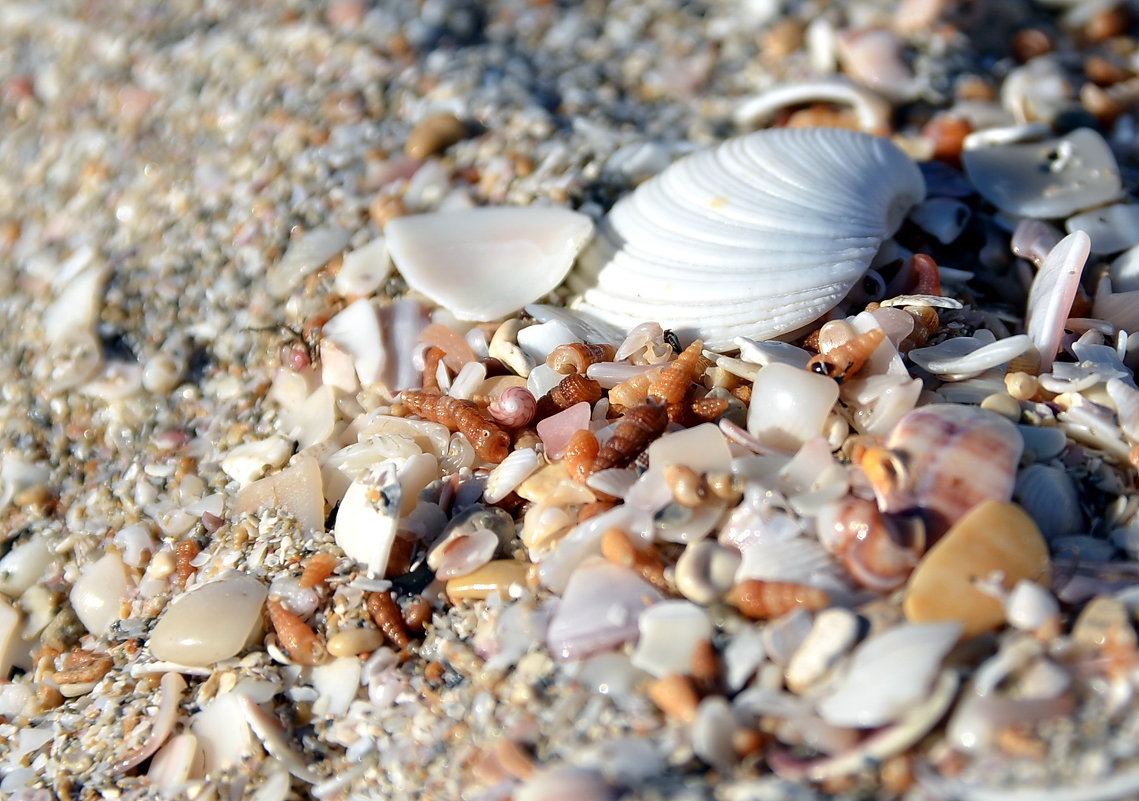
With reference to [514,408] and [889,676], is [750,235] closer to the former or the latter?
[514,408]

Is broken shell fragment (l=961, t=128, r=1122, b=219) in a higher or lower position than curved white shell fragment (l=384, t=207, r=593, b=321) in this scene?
lower

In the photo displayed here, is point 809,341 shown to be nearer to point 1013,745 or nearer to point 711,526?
point 711,526

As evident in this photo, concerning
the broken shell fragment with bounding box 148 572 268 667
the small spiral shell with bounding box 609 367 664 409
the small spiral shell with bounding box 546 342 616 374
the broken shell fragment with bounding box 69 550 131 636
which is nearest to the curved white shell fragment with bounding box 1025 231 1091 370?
the small spiral shell with bounding box 609 367 664 409

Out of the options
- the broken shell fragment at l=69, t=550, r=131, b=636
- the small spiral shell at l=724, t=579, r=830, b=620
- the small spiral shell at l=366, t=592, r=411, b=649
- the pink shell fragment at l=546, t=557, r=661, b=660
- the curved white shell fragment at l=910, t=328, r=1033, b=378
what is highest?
the curved white shell fragment at l=910, t=328, r=1033, b=378

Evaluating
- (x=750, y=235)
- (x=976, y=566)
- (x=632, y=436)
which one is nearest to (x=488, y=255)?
(x=750, y=235)

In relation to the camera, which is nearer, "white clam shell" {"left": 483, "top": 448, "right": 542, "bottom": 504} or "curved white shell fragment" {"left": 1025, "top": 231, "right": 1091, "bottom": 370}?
"white clam shell" {"left": 483, "top": 448, "right": 542, "bottom": 504}

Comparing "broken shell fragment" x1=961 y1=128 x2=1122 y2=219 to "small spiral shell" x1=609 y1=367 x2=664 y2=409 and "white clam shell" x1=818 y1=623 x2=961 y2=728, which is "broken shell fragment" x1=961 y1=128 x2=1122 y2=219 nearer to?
"small spiral shell" x1=609 y1=367 x2=664 y2=409

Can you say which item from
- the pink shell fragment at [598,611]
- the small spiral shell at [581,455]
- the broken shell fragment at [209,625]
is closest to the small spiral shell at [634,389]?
the small spiral shell at [581,455]
